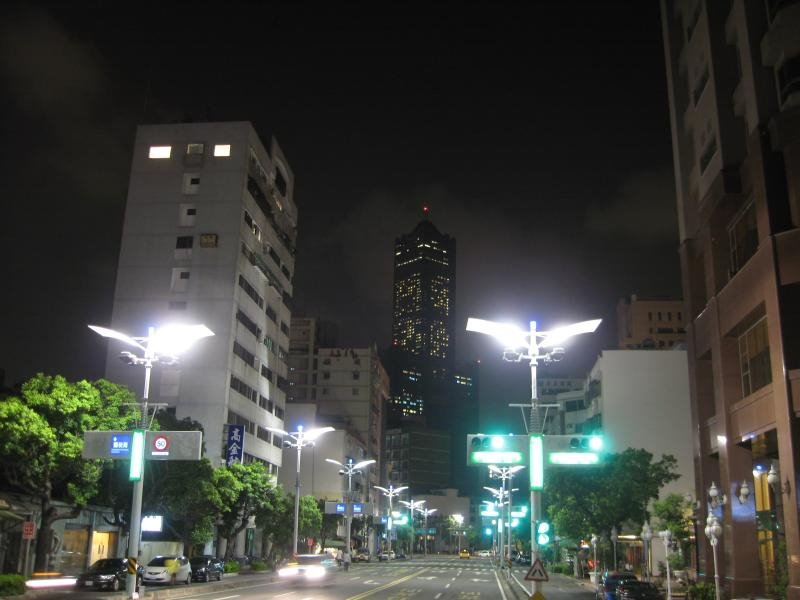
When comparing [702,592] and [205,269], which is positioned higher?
[205,269]

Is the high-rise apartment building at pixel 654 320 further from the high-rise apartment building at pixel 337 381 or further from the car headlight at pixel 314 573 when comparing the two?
the car headlight at pixel 314 573

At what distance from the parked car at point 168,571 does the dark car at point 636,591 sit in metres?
24.0

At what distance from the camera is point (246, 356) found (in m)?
87.3

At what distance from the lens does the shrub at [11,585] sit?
1190 inches

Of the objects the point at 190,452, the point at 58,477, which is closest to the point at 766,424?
the point at 190,452

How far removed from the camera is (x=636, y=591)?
3441 cm

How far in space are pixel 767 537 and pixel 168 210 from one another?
6794cm

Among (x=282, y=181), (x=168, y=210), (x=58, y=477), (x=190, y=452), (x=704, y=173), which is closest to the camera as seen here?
(x=190, y=452)

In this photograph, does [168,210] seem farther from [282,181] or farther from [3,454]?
[3,454]

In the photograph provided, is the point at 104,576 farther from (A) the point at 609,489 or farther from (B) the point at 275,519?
(A) the point at 609,489

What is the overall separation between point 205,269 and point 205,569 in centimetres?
4155

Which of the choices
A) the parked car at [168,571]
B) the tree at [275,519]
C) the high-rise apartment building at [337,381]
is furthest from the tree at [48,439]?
the high-rise apartment building at [337,381]

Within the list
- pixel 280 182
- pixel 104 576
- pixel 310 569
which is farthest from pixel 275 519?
pixel 280 182

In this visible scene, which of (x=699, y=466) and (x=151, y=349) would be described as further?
(x=699, y=466)
